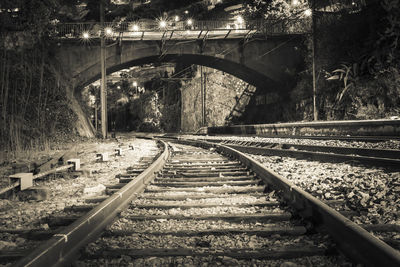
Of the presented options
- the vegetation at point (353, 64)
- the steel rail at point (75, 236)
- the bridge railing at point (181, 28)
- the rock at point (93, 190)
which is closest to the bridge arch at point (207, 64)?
the bridge railing at point (181, 28)

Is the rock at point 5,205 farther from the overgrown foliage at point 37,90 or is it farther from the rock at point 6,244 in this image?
the overgrown foliage at point 37,90

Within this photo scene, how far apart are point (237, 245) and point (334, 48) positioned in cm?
2124

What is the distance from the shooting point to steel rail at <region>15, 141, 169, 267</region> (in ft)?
5.54

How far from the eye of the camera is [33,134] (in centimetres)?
1247

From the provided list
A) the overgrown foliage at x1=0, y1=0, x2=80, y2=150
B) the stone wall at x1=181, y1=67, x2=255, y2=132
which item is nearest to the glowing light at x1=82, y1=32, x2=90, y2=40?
the overgrown foliage at x1=0, y1=0, x2=80, y2=150

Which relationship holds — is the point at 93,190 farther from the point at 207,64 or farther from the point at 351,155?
the point at 207,64

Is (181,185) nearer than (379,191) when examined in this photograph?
No

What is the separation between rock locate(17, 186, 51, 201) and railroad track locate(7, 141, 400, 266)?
1.15 m

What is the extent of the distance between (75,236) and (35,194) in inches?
86.9

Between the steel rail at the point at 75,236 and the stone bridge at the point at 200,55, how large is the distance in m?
21.4

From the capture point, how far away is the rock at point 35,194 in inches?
154

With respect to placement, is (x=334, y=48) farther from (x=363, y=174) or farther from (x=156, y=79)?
(x=156, y=79)

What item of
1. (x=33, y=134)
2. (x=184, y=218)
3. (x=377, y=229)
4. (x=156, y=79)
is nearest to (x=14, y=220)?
(x=184, y=218)

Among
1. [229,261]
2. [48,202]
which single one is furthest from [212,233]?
[48,202]
